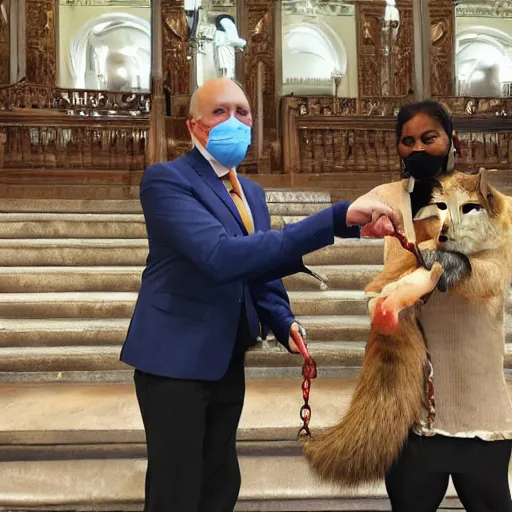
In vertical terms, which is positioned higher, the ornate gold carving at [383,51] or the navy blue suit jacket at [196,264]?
the ornate gold carving at [383,51]

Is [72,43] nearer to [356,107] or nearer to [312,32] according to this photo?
[312,32]

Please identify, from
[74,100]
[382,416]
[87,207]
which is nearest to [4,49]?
[74,100]

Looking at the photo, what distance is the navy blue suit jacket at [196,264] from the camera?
1.26 m

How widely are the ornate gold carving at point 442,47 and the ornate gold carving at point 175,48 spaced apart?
5.10 m

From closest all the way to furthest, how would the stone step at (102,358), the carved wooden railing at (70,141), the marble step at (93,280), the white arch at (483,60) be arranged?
the stone step at (102,358), the marble step at (93,280), the carved wooden railing at (70,141), the white arch at (483,60)

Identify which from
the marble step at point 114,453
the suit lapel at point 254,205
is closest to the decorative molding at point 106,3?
the marble step at point 114,453

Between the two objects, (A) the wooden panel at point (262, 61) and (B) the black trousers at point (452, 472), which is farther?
(A) the wooden panel at point (262, 61)

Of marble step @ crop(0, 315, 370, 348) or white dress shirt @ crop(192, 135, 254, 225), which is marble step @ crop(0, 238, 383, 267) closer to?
marble step @ crop(0, 315, 370, 348)

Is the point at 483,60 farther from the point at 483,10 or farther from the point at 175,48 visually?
the point at 175,48

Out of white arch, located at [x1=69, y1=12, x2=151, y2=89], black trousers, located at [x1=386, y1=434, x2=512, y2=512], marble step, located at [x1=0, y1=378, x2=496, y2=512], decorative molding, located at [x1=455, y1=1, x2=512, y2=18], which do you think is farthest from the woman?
decorative molding, located at [x1=455, y1=1, x2=512, y2=18]

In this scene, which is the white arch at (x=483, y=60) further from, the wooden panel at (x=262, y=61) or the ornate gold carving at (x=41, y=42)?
the ornate gold carving at (x=41, y=42)

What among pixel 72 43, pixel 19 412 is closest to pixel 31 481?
pixel 19 412

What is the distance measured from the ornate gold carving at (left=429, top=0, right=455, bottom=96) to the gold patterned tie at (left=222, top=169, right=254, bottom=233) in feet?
36.9

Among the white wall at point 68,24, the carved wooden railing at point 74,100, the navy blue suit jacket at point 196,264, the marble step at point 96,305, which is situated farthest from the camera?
the white wall at point 68,24
